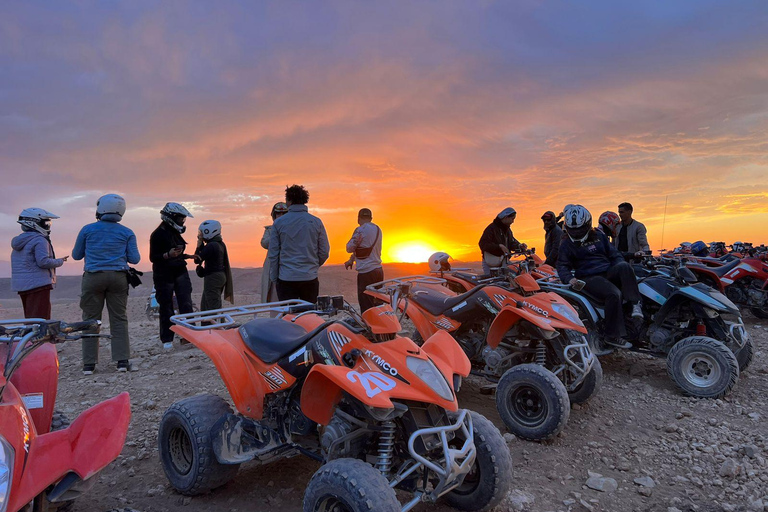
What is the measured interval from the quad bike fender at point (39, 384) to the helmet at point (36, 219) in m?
5.02

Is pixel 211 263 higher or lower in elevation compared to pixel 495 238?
A: lower

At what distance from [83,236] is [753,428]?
7.79m

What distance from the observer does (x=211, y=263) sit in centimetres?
784

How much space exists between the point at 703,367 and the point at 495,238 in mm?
3310

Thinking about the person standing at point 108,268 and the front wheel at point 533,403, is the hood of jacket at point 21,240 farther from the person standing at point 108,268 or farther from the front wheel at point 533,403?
the front wheel at point 533,403

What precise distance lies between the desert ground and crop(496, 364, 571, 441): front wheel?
0.14 metres

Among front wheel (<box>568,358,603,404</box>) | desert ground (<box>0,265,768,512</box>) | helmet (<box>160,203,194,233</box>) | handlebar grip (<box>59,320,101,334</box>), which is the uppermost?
helmet (<box>160,203,194,233</box>)

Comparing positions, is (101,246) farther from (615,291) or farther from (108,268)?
(615,291)

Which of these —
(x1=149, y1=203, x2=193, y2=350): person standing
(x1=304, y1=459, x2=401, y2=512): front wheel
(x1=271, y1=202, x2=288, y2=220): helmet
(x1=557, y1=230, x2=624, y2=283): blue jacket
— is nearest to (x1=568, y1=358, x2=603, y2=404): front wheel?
(x1=557, y1=230, x2=624, y2=283): blue jacket

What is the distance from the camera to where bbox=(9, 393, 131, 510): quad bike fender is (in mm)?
1944

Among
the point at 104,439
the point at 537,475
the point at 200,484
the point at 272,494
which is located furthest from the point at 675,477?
the point at 104,439

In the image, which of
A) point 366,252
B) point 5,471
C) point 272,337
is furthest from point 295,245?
point 5,471

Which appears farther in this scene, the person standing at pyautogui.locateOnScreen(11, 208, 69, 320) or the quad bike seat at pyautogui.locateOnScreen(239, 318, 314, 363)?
the person standing at pyautogui.locateOnScreen(11, 208, 69, 320)

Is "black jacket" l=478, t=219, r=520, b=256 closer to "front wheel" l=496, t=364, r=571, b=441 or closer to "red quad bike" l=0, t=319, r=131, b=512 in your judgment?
"front wheel" l=496, t=364, r=571, b=441
